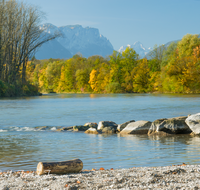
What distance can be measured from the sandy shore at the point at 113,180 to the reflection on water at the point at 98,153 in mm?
1550

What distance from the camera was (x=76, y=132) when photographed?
47.0 ft

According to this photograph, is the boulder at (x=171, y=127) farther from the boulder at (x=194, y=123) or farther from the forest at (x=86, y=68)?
the forest at (x=86, y=68)

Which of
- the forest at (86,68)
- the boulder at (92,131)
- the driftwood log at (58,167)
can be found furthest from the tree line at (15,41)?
the driftwood log at (58,167)

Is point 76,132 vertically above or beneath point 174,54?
beneath

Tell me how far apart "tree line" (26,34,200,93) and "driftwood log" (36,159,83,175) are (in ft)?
163

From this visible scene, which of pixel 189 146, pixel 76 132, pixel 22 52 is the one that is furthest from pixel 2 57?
pixel 189 146

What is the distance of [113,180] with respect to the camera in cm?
488

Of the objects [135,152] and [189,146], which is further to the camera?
[189,146]

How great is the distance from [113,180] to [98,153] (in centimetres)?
384

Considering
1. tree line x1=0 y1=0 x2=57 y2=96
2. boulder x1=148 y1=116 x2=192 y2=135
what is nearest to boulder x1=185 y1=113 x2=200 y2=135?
boulder x1=148 y1=116 x2=192 y2=135

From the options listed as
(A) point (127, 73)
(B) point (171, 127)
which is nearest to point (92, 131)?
(B) point (171, 127)

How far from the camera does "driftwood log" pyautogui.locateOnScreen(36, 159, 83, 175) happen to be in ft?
18.2

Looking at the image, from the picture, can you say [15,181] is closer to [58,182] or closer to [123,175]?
[58,182]

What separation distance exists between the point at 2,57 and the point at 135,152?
41.8 meters
